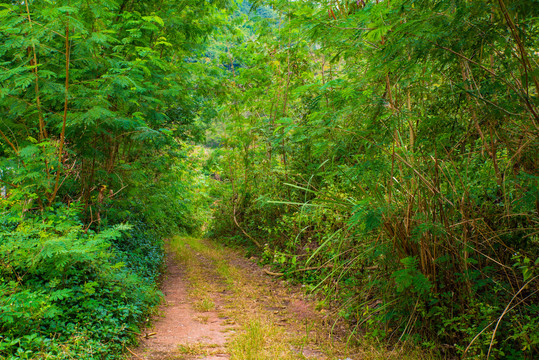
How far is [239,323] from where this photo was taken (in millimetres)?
4383

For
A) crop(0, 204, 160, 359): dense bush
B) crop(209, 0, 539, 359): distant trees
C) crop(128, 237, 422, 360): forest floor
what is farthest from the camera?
crop(128, 237, 422, 360): forest floor

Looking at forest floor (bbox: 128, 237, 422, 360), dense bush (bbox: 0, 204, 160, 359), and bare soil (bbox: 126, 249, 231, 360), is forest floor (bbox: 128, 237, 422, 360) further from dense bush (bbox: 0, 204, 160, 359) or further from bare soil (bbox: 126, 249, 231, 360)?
dense bush (bbox: 0, 204, 160, 359)

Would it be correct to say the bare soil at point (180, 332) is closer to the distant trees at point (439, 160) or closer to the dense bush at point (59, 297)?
the dense bush at point (59, 297)

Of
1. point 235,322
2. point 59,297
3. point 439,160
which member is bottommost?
point 235,322

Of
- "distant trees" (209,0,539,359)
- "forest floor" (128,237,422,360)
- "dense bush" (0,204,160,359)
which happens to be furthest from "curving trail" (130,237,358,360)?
"distant trees" (209,0,539,359)

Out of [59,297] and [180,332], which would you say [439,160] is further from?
[59,297]

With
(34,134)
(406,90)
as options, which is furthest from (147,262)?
(406,90)

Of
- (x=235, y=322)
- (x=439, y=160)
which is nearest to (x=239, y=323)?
(x=235, y=322)

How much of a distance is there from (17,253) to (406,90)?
4132 millimetres

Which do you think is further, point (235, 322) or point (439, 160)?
Result: point (235, 322)

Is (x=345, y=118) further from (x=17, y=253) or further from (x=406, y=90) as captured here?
(x=17, y=253)

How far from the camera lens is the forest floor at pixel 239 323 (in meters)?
3.40

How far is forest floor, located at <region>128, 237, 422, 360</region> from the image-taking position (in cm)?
340

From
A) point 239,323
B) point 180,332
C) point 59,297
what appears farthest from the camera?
point 239,323
